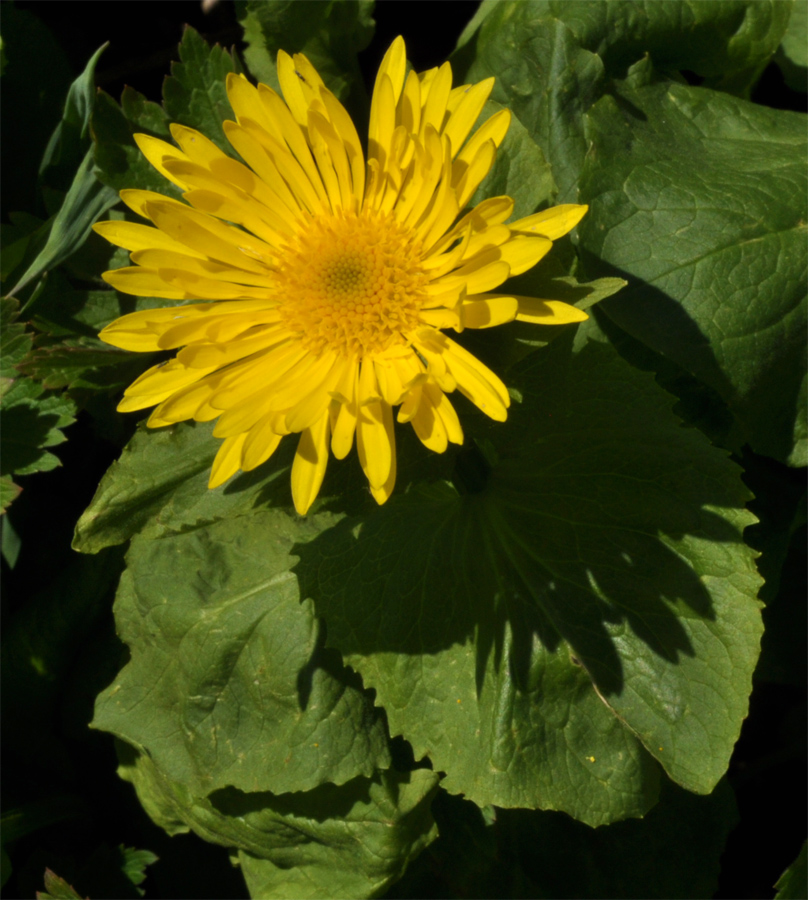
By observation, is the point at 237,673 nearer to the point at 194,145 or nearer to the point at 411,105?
the point at 194,145

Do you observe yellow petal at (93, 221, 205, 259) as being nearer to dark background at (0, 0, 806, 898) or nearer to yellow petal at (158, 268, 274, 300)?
yellow petal at (158, 268, 274, 300)

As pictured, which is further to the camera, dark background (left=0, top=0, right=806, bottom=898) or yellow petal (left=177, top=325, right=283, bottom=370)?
dark background (left=0, top=0, right=806, bottom=898)

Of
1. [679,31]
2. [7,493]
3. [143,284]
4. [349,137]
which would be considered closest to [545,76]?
[679,31]

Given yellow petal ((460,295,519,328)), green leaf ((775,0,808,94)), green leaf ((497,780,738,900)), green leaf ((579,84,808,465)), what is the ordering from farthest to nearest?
green leaf ((497,780,738,900))
green leaf ((775,0,808,94))
green leaf ((579,84,808,465))
yellow petal ((460,295,519,328))

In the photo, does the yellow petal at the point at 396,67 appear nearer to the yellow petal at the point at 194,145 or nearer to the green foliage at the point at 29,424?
the yellow petal at the point at 194,145

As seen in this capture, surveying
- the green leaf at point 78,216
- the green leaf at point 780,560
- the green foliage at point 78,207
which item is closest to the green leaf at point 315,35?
the green foliage at point 78,207

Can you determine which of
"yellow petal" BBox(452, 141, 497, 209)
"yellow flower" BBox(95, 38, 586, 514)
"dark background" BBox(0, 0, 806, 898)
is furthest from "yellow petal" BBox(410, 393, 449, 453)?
"dark background" BBox(0, 0, 806, 898)
